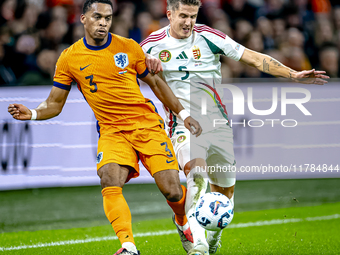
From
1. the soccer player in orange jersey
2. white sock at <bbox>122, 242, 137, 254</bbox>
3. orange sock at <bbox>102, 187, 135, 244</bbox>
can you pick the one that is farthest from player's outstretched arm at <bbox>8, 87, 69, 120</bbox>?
white sock at <bbox>122, 242, 137, 254</bbox>

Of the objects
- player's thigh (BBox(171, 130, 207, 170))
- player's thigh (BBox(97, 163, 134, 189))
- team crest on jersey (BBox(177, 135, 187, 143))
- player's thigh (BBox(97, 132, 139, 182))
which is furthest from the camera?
team crest on jersey (BBox(177, 135, 187, 143))

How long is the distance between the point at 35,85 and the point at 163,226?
314cm

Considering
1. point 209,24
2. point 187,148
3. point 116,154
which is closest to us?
point 116,154

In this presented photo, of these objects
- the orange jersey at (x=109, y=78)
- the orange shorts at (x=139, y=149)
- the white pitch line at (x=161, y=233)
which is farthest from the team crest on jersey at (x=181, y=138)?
the white pitch line at (x=161, y=233)

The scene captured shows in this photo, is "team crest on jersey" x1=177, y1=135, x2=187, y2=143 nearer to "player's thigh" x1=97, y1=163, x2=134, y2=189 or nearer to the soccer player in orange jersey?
the soccer player in orange jersey

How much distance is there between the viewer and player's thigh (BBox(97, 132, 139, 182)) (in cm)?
446

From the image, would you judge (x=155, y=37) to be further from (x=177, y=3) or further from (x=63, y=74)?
(x=63, y=74)

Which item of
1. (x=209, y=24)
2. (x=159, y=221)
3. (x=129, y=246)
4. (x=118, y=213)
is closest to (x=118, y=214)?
(x=118, y=213)

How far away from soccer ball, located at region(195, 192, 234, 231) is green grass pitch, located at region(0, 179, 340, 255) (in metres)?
0.85

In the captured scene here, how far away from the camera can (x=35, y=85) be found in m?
8.05

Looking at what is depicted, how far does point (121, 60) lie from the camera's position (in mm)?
4734

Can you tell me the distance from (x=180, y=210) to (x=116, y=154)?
2.69ft

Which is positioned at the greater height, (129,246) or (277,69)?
(277,69)

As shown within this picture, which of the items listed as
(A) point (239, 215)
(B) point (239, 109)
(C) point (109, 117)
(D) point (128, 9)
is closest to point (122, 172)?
(C) point (109, 117)
